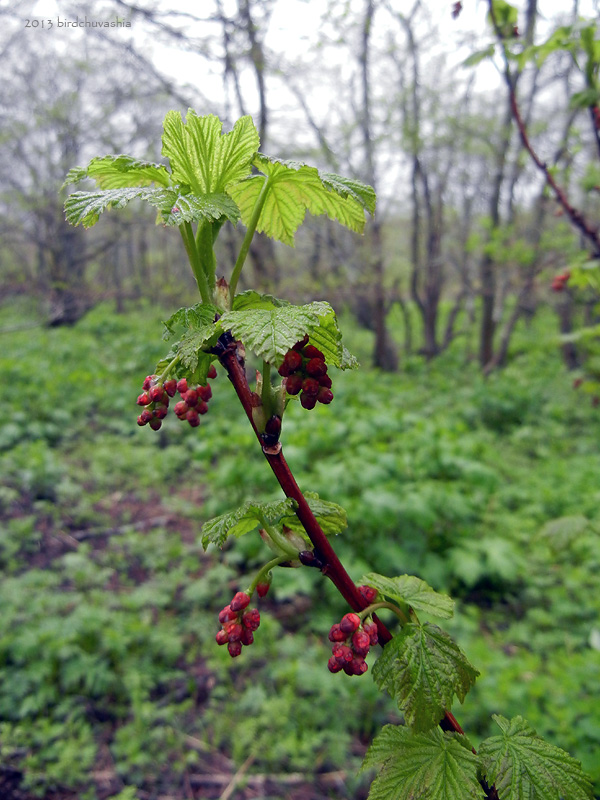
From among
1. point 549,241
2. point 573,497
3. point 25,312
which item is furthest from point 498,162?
point 25,312

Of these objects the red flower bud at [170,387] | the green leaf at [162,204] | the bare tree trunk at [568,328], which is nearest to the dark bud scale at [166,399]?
the red flower bud at [170,387]

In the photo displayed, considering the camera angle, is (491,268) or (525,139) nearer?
(525,139)

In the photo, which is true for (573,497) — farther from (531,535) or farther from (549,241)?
(549,241)

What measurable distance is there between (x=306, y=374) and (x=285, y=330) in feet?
0.24

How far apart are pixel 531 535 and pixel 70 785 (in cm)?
391

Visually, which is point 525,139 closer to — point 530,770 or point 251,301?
point 251,301

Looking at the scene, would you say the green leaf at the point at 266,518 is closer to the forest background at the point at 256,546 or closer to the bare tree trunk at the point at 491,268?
the forest background at the point at 256,546

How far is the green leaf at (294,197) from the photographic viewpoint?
772mm

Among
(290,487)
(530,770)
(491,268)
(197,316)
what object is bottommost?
(530,770)

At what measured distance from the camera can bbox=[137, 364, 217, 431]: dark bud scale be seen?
27.6 inches

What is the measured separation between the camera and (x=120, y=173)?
0.82 meters

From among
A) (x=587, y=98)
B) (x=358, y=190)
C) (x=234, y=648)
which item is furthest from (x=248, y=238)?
(x=587, y=98)

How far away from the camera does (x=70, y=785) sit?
241 centimetres

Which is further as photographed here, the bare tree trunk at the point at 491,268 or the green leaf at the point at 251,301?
the bare tree trunk at the point at 491,268
